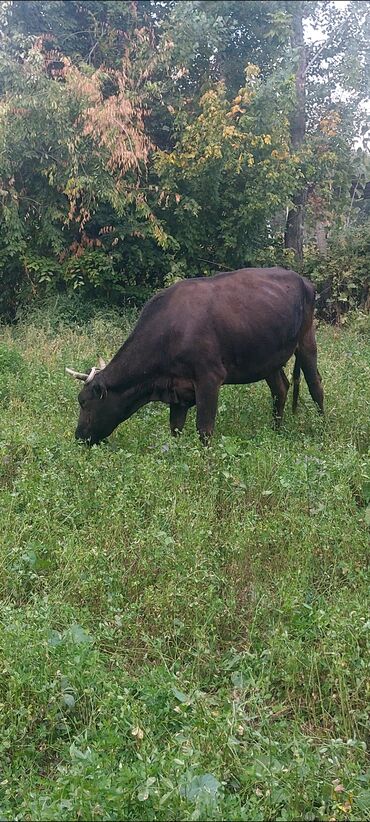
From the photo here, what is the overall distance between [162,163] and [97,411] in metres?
6.83

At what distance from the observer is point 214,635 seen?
345cm

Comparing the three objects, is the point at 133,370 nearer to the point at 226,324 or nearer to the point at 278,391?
the point at 226,324

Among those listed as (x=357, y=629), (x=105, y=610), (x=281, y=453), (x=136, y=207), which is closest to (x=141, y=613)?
(x=105, y=610)

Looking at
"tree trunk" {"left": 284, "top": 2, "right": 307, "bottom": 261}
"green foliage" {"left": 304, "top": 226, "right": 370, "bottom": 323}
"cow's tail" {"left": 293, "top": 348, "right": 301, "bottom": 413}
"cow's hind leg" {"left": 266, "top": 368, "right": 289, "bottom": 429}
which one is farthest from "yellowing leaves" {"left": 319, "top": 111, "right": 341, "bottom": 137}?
"cow's hind leg" {"left": 266, "top": 368, "right": 289, "bottom": 429}

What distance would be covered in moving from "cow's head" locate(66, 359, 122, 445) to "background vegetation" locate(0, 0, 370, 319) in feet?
15.8

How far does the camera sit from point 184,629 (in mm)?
3535

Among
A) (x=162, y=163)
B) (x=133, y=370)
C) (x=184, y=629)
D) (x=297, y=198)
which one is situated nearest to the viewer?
(x=184, y=629)

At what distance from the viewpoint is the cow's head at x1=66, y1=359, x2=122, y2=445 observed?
639 centimetres

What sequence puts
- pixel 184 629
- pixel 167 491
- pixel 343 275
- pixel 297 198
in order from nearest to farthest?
pixel 184 629 < pixel 167 491 < pixel 343 275 < pixel 297 198

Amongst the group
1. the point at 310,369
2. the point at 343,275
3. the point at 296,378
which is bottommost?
the point at 343,275

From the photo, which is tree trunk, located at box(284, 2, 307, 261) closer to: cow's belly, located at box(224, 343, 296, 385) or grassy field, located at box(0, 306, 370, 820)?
cow's belly, located at box(224, 343, 296, 385)

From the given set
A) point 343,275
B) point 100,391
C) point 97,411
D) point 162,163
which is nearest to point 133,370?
point 100,391

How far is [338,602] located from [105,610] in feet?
4.04

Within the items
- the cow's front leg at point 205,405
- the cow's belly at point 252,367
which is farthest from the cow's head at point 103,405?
the cow's belly at point 252,367
